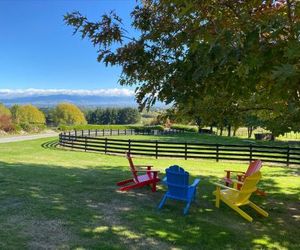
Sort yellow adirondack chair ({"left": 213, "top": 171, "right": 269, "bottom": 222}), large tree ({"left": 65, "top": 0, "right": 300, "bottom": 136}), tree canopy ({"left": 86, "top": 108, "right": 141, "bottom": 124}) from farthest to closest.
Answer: tree canopy ({"left": 86, "top": 108, "right": 141, "bottom": 124}), yellow adirondack chair ({"left": 213, "top": 171, "right": 269, "bottom": 222}), large tree ({"left": 65, "top": 0, "right": 300, "bottom": 136})

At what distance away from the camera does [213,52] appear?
3.73 m

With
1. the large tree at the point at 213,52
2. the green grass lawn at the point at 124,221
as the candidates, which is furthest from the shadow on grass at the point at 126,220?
the large tree at the point at 213,52

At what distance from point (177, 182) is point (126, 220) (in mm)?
1546

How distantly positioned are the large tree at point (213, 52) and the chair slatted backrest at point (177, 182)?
156 cm

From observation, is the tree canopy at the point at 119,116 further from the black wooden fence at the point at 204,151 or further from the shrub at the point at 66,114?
the black wooden fence at the point at 204,151

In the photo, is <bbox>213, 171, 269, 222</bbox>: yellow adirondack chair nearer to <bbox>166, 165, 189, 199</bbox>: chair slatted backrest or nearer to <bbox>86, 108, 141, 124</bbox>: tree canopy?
<bbox>166, 165, 189, 199</bbox>: chair slatted backrest

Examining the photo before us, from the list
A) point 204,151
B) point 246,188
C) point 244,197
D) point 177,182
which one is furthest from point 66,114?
point 246,188

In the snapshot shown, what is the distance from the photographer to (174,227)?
647 centimetres

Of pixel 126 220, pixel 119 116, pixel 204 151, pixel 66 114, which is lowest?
pixel 204 151

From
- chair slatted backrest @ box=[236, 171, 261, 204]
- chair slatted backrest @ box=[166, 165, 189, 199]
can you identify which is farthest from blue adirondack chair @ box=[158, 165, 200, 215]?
chair slatted backrest @ box=[236, 171, 261, 204]

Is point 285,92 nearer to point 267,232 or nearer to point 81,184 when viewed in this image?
point 267,232

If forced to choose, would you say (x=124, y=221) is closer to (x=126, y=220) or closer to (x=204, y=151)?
(x=126, y=220)

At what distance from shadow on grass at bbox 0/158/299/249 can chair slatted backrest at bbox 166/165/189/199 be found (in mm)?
354

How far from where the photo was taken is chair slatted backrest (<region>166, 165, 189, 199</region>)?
7625 millimetres
